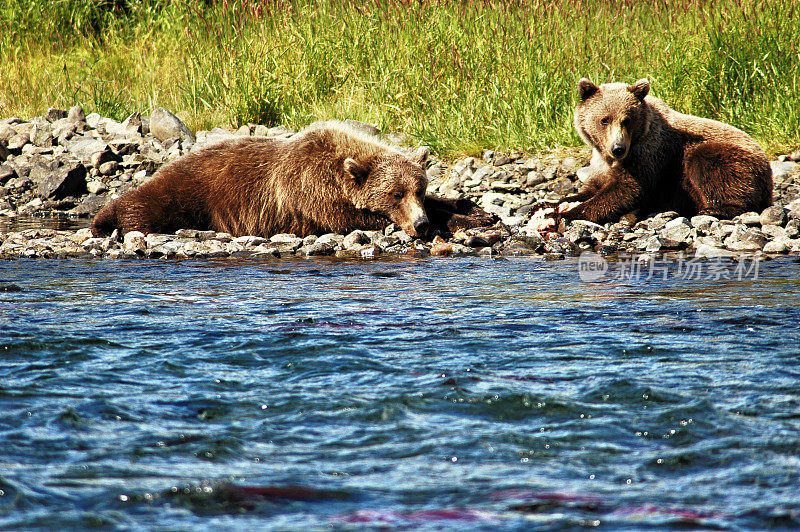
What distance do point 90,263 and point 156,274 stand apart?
36.2 inches

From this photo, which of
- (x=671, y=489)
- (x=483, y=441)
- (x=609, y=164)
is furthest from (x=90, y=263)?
(x=671, y=489)

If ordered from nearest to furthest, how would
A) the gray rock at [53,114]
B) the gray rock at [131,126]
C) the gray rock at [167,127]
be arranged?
the gray rock at [167,127] < the gray rock at [131,126] < the gray rock at [53,114]

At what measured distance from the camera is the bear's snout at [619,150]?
24.8 feet

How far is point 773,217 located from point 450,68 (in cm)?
481

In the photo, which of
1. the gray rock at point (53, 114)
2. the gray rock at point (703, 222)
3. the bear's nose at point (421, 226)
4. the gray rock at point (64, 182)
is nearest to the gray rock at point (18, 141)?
the gray rock at point (53, 114)

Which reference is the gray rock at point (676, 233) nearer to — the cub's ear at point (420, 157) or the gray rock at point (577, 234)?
the gray rock at point (577, 234)

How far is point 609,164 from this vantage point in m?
8.18

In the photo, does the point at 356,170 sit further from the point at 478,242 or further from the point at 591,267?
the point at 591,267

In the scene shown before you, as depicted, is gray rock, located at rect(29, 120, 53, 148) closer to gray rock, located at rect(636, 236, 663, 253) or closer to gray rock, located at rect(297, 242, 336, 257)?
gray rock, located at rect(297, 242, 336, 257)

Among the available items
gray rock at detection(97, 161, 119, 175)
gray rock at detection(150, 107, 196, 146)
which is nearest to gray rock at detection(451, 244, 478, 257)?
gray rock at detection(150, 107, 196, 146)

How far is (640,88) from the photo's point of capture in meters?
7.78

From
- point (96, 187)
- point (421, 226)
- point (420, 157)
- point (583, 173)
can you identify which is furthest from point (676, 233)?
point (96, 187)

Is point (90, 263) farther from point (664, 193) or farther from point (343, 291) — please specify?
point (664, 193)

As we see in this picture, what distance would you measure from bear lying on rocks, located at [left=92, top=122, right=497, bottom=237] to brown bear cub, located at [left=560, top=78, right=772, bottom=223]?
1105mm
